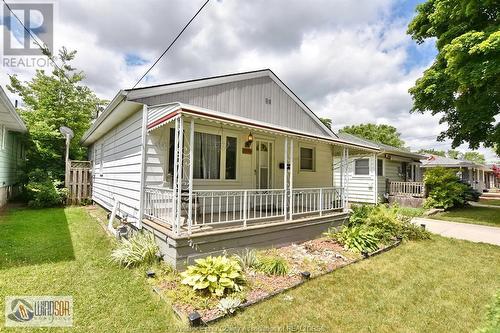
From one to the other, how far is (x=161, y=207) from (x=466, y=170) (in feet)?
105

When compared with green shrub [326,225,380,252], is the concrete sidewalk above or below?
below

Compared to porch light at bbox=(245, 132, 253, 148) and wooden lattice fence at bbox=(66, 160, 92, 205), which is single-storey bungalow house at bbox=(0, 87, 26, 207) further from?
porch light at bbox=(245, 132, 253, 148)

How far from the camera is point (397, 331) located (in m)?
3.18

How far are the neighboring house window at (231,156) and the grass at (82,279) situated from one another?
358 cm

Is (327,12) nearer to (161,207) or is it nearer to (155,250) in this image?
(161,207)

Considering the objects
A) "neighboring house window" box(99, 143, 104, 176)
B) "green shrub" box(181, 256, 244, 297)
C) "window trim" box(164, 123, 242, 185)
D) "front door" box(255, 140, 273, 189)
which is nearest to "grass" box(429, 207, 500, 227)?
"front door" box(255, 140, 273, 189)

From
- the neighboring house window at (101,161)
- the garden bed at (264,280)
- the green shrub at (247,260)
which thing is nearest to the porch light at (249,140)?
the garden bed at (264,280)

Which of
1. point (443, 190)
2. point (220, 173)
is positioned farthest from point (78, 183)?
point (443, 190)

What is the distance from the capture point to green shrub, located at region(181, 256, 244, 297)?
3814 millimetres

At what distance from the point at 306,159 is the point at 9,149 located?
13.4 meters

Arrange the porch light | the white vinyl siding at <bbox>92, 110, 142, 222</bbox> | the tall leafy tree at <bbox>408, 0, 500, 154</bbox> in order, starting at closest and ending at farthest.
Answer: the white vinyl siding at <bbox>92, 110, 142, 222</bbox>
the porch light
the tall leafy tree at <bbox>408, 0, 500, 154</bbox>

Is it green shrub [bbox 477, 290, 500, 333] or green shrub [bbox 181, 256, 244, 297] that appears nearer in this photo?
green shrub [bbox 477, 290, 500, 333]

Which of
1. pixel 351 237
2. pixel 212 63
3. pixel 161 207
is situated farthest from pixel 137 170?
pixel 351 237

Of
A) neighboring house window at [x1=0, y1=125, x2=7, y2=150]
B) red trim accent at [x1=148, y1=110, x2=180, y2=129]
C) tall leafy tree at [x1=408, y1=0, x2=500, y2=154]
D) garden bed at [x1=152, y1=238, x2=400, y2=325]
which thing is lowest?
garden bed at [x1=152, y1=238, x2=400, y2=325]
